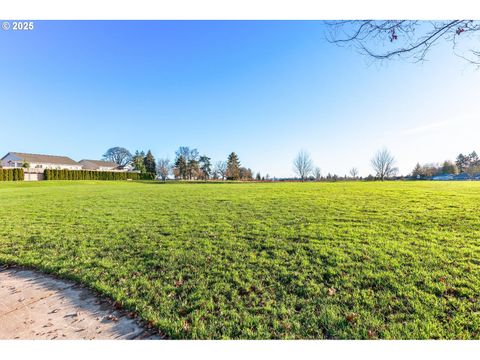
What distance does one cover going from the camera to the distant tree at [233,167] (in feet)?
181

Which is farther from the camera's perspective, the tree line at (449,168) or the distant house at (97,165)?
the distant house at (97,165)

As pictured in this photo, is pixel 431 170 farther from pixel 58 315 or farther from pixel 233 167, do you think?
pixel 58 315

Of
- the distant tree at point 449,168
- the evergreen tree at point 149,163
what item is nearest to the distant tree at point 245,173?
the evergreen tree at point 149,163

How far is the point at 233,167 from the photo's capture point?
60906mm

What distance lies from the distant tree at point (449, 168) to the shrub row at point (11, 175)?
77478 millimetres

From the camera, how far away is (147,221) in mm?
7426

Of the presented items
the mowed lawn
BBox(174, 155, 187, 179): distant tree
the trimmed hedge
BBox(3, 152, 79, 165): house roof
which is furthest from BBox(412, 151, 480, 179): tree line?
BBox(3, 152, 79, 165): house roof

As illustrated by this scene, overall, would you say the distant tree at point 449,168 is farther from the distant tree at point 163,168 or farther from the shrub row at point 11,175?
the shrub row at point 11,175

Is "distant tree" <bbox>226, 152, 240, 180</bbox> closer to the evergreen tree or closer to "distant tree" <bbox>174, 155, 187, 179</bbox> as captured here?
"distant tree" <bbox>174, 155, 187, 179</bbox>

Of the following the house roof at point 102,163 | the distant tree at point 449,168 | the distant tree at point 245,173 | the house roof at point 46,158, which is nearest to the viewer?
the distant tree at point 449,168

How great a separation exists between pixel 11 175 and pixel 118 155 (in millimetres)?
40236

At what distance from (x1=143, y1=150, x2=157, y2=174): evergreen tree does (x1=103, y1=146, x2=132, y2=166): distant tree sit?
12211mm

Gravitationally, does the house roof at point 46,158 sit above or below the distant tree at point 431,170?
above

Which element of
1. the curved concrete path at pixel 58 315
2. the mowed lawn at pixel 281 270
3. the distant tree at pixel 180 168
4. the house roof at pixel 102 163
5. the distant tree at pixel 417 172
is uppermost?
the house roof at pixel 102 163
